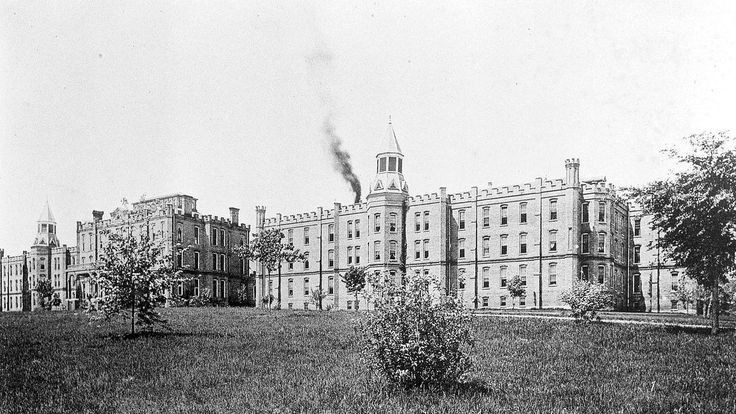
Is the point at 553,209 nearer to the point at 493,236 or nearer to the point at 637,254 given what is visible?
the point at 493,236

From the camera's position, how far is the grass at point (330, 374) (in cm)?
1260

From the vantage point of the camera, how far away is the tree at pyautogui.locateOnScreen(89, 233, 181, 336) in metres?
22.4

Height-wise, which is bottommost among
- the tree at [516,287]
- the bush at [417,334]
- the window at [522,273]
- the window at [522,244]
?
the tree at [516,287]

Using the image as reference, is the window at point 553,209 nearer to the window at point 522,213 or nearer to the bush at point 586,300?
the window at point 522,213

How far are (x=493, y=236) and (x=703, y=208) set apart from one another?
3647 cm

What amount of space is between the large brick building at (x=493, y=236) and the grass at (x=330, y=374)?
31321 mm

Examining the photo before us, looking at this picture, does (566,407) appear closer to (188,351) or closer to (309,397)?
(309,397)

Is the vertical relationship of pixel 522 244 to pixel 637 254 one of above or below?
above

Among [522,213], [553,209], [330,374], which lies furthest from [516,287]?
[330,374]

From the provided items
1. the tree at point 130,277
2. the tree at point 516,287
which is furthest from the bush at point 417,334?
the tree at point 516,287

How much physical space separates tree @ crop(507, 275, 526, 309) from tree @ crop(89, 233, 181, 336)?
3772 cm

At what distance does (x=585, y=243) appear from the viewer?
56.0 metres

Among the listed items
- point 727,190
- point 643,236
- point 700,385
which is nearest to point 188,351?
point 700,385

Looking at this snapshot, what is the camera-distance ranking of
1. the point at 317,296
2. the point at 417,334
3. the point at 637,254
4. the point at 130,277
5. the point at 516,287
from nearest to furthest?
1. the point at 417,334
2. the point at 130,277
3. the point at 516,287
4. the point at 637,254
5. the point at 317,296
